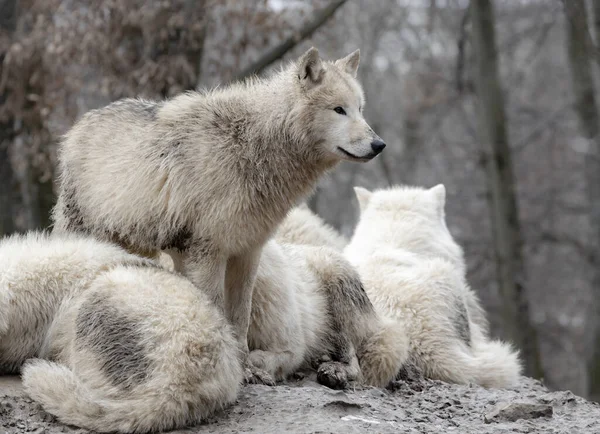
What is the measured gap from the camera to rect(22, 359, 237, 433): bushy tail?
15.6ft

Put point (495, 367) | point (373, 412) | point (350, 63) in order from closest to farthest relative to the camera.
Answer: point (373, 412)
point (350, 63)
point (495, 367)

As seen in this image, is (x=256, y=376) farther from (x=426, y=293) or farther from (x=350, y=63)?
(x=350, y=63)

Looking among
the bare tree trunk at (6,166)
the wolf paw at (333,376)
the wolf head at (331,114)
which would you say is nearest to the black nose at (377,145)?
the wolf head at (331,114)

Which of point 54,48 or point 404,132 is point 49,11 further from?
point 404,132

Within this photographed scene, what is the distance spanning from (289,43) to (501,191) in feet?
15.7

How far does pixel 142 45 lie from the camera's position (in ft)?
40.2

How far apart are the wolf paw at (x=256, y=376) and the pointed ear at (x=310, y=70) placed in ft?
6.51

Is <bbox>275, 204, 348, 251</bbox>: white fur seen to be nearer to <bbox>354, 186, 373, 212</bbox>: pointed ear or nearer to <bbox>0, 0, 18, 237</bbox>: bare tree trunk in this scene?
<bbox>354, 186, 373, 212</bbox>: pointed ear

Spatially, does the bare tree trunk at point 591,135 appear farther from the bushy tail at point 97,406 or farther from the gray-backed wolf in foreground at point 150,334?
the bushy tail at point 97,406

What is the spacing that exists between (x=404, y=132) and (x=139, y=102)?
19.3 meters

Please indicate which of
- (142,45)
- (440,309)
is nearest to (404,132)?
(142,45)

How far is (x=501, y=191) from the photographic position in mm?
14703

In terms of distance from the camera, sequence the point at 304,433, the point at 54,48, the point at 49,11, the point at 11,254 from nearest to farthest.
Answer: the point at 304,433, the point at 11,254, the point at 54,48, the point at 49,11

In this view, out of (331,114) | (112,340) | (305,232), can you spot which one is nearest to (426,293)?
(305,232)
